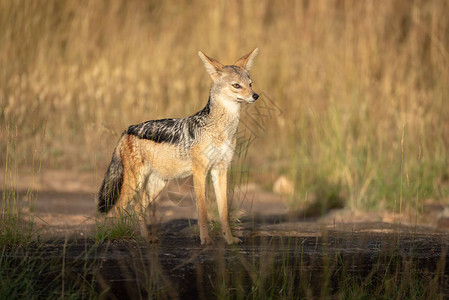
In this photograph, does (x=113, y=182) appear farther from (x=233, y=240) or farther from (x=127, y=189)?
(x=233, y=240)

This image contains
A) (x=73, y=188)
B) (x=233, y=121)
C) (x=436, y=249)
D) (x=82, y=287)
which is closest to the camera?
(x=82, y=287)

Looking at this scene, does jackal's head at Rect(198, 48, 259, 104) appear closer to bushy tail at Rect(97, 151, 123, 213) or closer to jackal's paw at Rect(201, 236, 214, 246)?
bushy tail at Rect(97, 151, 123, 213)

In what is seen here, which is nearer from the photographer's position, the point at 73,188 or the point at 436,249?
the point at 436,249

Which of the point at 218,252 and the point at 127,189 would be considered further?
the point at 127,189

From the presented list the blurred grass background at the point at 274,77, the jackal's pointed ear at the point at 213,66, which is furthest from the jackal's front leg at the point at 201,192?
the blurred grass background at the point at 274,77

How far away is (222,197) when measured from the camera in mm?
5219

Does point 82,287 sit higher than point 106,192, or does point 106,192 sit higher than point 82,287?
point 106,192

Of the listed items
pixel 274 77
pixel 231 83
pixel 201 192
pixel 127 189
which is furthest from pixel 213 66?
pixel 274 77

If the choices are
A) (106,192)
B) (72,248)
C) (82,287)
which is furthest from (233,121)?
(82,287)

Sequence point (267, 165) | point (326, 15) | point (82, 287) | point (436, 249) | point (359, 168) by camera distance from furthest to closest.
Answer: point (326, 15)
point (267, 165)
point (359, 168)
point (436, 249)
point (82, 287)

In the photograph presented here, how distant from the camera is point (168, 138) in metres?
5.34

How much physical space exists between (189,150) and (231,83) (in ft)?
2.26

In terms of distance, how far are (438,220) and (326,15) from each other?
17.2ft

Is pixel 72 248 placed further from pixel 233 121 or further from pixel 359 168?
pixel 359 168
